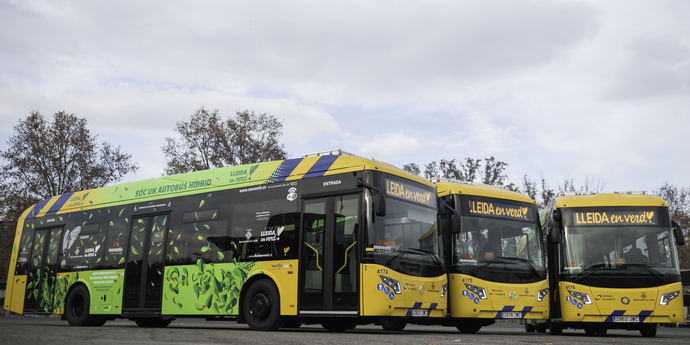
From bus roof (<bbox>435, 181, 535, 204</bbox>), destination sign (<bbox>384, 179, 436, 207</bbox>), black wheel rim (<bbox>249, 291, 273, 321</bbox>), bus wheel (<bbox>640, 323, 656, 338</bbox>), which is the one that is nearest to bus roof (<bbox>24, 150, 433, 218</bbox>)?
destination sign (<bbox>384, 179, 436, 207</bbox>)

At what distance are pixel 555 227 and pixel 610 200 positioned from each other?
1.36 meters

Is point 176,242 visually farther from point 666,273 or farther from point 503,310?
point 666,273

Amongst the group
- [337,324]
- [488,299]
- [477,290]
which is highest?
[477,290]

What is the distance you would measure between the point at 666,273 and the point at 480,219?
148 inches

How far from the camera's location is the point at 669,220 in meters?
13.5

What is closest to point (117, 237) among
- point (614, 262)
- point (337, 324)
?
point (337, 324)

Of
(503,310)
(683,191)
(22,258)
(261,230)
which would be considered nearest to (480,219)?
(503,310)

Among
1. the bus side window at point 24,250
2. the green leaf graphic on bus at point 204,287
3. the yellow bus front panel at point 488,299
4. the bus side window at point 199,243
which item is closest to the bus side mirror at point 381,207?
the green leaf graphic on bus at point 204,287

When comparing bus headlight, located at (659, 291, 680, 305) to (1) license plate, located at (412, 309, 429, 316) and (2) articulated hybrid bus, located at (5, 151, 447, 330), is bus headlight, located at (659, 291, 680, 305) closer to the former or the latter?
(2) articulated hybrid bus, located at (5, 151, 447, 330)

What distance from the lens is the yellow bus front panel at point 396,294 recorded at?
10430 millimetres

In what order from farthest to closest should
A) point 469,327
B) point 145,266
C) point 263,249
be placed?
point 469,327
point 145,266
point 263,249

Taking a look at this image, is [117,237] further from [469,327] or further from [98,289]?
[469,327]

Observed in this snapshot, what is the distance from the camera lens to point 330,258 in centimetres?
1094

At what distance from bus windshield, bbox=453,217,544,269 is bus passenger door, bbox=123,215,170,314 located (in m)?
6.15
